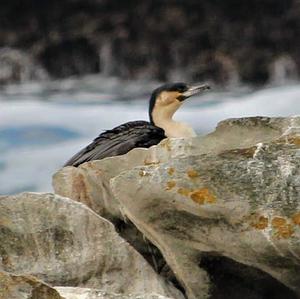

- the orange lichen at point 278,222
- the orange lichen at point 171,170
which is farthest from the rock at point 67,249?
the orange lichen at point 278,222

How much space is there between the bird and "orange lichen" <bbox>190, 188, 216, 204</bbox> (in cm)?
346

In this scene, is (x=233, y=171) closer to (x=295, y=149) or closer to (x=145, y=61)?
(x=295, y=149)

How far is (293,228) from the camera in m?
6.46

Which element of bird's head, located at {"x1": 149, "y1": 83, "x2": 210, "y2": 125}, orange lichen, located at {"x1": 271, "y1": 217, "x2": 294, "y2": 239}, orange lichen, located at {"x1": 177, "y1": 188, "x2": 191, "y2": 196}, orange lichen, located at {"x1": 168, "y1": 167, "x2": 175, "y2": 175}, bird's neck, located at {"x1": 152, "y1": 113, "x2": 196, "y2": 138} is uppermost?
bird's head, located at {"x1": 149, "y1": 83, "x2": 210, "y2": 125}

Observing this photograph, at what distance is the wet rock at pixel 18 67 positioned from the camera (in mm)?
30997

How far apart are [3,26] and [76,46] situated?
2.13m

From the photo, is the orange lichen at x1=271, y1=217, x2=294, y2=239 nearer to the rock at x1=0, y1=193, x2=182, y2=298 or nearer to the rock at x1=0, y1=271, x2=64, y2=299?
the rock at x1=0, y1=193, x2=182, y2=298

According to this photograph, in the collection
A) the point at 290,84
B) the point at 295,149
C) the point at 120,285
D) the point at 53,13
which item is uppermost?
the point at 53,13

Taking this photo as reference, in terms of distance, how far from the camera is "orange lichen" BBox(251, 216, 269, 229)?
651 centimetres

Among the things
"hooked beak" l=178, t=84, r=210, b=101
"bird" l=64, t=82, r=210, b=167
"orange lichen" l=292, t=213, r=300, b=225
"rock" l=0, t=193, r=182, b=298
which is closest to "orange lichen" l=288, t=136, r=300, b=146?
"orange lichen" l=292, t=213, r=300, b=225

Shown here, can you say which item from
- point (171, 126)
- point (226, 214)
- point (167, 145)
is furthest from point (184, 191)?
point (171, 126)

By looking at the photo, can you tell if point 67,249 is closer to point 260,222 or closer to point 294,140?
point 260,222

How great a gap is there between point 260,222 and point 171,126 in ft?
20.2

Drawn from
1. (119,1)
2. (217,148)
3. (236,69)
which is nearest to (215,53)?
(236,69)
